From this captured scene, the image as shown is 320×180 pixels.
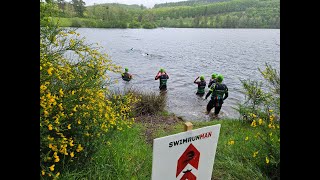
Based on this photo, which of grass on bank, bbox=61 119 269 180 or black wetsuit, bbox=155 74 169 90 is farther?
black wetsuit, bbox=155 74 169 90

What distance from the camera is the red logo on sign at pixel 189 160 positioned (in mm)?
2664

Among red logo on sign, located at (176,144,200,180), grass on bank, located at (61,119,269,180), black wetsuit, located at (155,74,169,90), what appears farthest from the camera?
black wetsuit, located at (155,74,169,90)

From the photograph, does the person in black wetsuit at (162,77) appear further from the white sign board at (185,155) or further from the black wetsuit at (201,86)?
the white sign board at (185,155)

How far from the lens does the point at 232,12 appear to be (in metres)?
114

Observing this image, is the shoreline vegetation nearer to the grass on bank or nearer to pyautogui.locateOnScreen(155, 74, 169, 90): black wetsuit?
the grass on bank

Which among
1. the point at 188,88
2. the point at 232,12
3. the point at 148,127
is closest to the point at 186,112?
the point at 148,127

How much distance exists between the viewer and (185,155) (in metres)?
2.67

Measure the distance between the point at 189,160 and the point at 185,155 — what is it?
97 millimetres

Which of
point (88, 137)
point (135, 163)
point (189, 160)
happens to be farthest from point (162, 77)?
point (189, 160)

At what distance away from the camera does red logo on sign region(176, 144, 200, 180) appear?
2664 mm

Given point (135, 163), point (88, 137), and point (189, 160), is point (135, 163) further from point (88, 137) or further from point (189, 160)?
point (189, 160)

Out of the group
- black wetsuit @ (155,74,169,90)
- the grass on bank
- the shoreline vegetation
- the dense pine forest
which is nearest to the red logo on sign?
the shoreline vegetation
